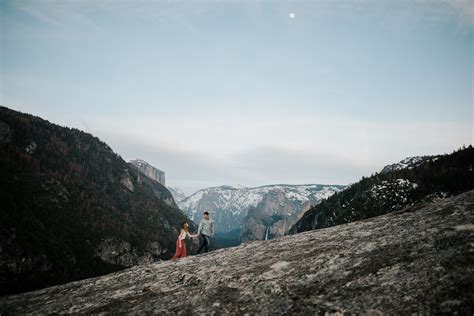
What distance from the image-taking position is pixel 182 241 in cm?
1850

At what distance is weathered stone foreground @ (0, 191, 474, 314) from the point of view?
618 centimetres

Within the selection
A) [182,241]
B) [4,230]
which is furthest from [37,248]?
[182,241]

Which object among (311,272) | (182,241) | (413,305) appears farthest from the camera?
(182,241)

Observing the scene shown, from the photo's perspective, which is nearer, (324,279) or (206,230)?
(324,279)

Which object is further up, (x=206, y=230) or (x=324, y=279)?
(x=206, y=230)

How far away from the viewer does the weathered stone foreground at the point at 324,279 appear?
6180 millimetres

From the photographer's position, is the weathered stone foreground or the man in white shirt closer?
the weathered stone foreground

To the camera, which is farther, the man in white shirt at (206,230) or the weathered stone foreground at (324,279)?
the man in white shirt at (206,230)

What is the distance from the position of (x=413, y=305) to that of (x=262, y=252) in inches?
251

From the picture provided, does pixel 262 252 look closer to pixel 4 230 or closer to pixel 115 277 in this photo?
pixel 115 277

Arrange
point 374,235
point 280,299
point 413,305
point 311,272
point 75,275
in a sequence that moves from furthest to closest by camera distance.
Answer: point 75,275 < point 374,235 < point 311,272 < point 280,299 < point 413,305

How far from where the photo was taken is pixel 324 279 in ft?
24.8

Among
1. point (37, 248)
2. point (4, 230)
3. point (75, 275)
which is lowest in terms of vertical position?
point (75, 275)

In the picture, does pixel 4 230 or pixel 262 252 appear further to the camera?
pixel 4 230
